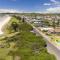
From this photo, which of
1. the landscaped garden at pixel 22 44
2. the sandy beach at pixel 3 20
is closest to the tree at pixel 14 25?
the landscaped garden at pixel 22 44

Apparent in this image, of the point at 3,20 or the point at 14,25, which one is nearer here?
the point at 3,20

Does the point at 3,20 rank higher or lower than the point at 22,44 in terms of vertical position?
higher

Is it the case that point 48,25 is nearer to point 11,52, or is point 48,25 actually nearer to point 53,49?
point 53,49

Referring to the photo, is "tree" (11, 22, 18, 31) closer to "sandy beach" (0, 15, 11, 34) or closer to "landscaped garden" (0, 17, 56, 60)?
"landscaped garden" (0, 17, 56, 60)

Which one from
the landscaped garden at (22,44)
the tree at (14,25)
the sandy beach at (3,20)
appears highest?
the sandy beach at (3,20)

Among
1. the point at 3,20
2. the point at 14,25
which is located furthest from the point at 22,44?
the point at 3,20

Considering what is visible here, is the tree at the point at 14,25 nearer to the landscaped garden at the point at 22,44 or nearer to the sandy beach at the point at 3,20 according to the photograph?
the landscaped garden at the point at 22,44

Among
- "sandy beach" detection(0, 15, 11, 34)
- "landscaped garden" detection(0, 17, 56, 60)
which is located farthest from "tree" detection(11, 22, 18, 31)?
"sandy beach" detection(0, 15, 11, 34)

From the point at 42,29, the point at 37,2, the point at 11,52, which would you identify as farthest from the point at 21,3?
the point at 11,52

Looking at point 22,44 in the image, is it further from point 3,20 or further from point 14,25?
point 3,20
